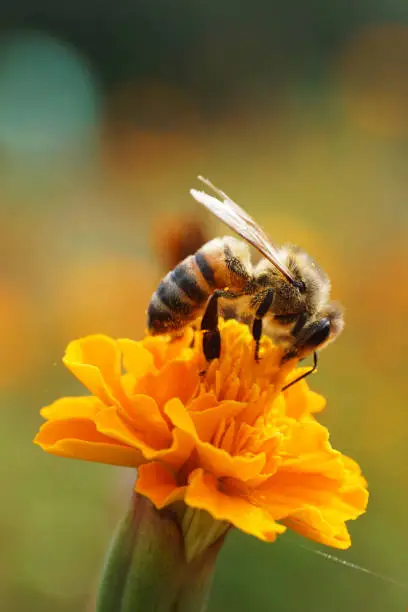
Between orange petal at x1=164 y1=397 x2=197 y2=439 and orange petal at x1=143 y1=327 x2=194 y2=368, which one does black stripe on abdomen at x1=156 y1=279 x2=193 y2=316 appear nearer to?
orange petal at x1=143 y1=327 x2=194 y2=368

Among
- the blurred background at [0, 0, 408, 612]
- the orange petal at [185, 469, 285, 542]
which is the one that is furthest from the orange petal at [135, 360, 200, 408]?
the blurred background at [0, 0, 408, 612]

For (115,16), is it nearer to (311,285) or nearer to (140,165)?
(140,165)

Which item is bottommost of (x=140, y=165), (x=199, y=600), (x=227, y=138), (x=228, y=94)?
(x=199, y=600)

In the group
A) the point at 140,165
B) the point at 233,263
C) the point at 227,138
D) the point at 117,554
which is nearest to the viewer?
the point at 117,554

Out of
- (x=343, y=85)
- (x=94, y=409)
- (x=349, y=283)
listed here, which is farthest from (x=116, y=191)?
(x=94, y=409)

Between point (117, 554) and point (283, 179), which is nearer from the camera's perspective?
point (117, 554)

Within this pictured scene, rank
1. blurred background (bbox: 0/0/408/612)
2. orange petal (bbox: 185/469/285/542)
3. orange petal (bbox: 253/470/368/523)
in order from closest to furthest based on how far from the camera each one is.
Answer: orange petal (bbox: 185/469/285/542) → orange petal (bbox: 253/470/368/523) → blurred background (bbox: 0/0/408/612)

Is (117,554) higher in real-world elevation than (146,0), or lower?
lower

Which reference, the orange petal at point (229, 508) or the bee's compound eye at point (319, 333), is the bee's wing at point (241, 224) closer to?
the bee's compound eye at point (319, 333)
